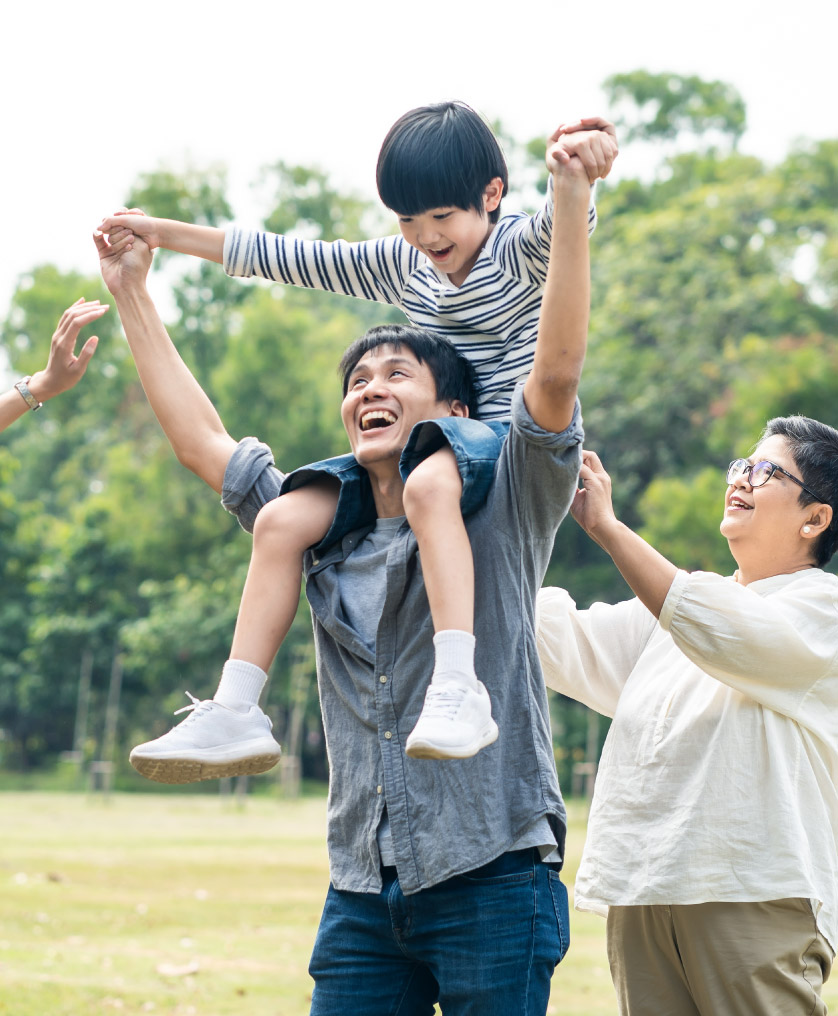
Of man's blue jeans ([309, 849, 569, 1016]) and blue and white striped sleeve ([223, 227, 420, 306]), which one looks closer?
man's blue jeans ([309, 849, 569, 1016])

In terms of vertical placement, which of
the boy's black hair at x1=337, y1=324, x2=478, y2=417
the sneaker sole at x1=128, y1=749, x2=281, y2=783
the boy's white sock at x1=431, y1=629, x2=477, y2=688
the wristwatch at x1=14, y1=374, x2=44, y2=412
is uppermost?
the wristwatch at x1=14, y1=374, x2=44, y2=412

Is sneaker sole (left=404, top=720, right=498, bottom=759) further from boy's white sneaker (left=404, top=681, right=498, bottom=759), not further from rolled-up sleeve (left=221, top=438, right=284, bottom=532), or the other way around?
rolled-up sleeve (left=221, top=438, right=284, bottom=532)

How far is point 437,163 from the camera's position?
217 cm

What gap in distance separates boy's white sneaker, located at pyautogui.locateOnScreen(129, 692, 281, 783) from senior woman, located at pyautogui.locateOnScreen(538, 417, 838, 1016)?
82 centimetres

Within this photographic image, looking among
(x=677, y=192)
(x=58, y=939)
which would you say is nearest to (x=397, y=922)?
(x=58, y=939)

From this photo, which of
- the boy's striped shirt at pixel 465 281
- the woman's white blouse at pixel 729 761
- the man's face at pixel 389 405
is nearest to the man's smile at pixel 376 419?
the man's face at pixel 389 405

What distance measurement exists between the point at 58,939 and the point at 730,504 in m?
5.65

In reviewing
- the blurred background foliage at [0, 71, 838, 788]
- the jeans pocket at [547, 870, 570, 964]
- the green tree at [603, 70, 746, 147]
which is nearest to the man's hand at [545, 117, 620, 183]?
the jeans pocket at [547, 870, 570, 964]

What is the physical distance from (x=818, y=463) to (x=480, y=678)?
1.17 metres

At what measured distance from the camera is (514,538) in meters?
1.99

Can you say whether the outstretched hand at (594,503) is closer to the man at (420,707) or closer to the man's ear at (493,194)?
the man at (420,707)

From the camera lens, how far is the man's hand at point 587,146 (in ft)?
5.92

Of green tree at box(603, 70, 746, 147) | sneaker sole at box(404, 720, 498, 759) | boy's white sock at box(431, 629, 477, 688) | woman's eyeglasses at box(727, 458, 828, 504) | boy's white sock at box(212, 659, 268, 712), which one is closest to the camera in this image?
sneaker sole at box(404, 720, 498, 759)

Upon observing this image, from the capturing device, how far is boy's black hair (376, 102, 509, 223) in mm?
2176
